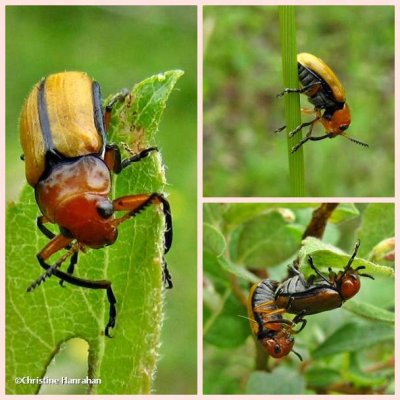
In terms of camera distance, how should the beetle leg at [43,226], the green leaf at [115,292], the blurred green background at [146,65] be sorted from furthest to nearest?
the blurred green background at [146,65], the beetle leg at [43,226], the green leaf at [115,292]

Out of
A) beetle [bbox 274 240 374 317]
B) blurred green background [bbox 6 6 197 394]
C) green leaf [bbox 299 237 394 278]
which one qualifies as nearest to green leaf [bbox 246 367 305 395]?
beetle [bbox 274 240 374 317]

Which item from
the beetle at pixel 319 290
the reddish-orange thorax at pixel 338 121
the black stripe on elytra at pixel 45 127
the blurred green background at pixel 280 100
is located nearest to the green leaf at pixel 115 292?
the black stripe on elytra at pixel 45 127

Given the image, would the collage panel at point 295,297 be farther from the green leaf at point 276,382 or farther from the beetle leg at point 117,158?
the beetle leg at point 117,158

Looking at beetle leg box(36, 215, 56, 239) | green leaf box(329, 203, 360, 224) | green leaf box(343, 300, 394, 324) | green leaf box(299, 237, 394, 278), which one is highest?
green leaf box(329, 203, 360, 224)

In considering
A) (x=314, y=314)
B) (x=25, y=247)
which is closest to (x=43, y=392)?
(x=25, y=247)

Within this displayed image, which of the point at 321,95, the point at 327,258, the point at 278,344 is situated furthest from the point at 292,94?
the point at 278,344

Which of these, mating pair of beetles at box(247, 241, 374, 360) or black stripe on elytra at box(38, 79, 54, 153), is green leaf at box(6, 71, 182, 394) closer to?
black stripe on elytra at box(38, 79, 54, 153)

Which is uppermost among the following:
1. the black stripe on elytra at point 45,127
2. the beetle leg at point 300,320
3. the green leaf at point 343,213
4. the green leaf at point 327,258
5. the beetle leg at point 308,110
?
the beetle leg at point 308,110
